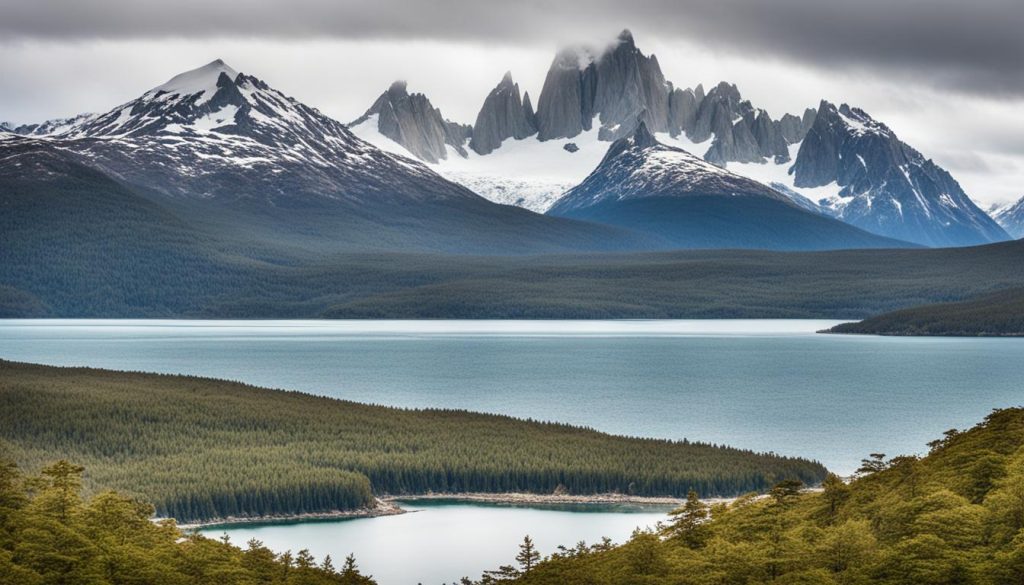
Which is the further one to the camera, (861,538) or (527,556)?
(527,556)

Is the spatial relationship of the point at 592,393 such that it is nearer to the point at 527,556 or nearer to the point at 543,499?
the point at 543,499

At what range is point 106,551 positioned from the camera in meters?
36.0

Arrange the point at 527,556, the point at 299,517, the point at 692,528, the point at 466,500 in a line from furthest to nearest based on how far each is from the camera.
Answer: the point at 466,500, the point at 299,517, the point at 692,528, the point at 527,556

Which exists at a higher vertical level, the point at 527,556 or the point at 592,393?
the point at 592,393

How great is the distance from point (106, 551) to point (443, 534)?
2369 cm

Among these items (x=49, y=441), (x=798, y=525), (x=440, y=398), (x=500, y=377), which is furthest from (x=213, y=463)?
(x=500, y=377)

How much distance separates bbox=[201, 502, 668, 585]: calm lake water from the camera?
52.4m

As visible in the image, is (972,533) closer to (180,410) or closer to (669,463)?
(669,463)

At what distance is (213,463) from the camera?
65.7 m

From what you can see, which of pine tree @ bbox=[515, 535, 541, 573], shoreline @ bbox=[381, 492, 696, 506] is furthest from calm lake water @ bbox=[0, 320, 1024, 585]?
pine tree @ bbox=[515, 535, 541, 573]

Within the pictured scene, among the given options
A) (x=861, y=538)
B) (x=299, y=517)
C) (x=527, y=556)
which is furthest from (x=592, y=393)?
(x=861, y=538)

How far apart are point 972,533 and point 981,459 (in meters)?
6.41

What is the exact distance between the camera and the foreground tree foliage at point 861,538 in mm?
33594

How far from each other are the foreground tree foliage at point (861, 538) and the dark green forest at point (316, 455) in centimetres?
2283
